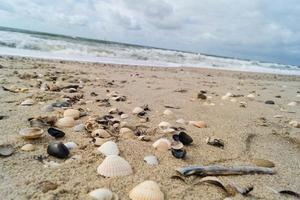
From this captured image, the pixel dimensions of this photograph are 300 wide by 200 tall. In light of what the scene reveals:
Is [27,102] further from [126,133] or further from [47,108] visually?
[126,133]

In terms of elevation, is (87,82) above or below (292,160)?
below

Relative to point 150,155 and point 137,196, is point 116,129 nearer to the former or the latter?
point 150,155

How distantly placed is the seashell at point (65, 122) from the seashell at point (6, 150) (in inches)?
24.6

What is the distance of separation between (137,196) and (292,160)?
1522mm

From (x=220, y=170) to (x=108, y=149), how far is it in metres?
0.81

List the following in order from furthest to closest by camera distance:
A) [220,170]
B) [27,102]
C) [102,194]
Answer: [27,102] → [220,170] → [102,194]

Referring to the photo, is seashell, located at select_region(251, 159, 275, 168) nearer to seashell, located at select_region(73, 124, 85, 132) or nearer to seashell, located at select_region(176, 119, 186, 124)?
seashell, located at select_region(176, 119, 186, 124)

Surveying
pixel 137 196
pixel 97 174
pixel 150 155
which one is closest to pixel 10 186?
pixel 97 174

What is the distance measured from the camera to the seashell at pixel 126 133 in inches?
103

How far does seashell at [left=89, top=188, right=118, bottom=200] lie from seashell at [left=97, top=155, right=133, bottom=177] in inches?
9.1

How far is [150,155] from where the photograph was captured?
2.25m

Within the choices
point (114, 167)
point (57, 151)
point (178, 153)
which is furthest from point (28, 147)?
point (178, 153)

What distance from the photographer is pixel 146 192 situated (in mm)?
1638

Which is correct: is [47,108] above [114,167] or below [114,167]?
below
